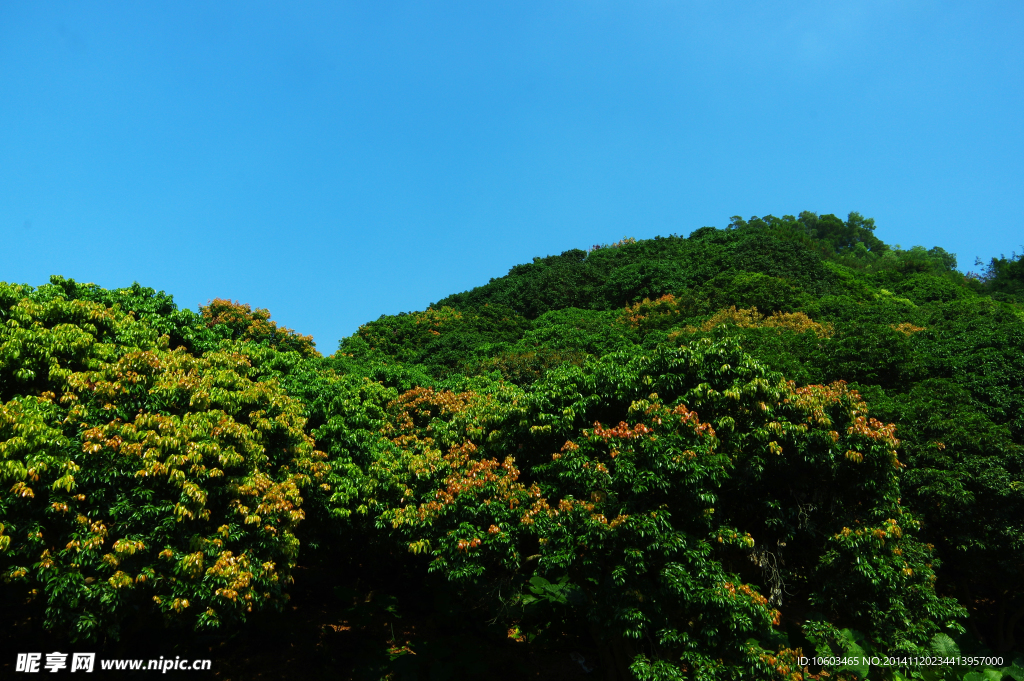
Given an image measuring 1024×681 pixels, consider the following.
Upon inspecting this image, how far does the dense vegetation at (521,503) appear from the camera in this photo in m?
10.2

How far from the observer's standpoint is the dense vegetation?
10.2 m

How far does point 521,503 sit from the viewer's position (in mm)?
12211

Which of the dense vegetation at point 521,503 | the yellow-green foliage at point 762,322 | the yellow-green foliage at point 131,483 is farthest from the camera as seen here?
the yellow-green foliage at point 762,322

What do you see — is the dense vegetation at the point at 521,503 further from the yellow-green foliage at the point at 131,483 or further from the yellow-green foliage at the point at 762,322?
the yellow-green foliage at the point at 762,322

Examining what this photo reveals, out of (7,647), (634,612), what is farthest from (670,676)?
(7,647)

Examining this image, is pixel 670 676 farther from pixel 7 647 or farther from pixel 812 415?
pixel 7 647

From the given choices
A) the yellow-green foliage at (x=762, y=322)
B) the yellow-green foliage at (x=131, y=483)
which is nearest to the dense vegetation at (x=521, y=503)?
the yellow-green foliage at (x=131, y=483)
